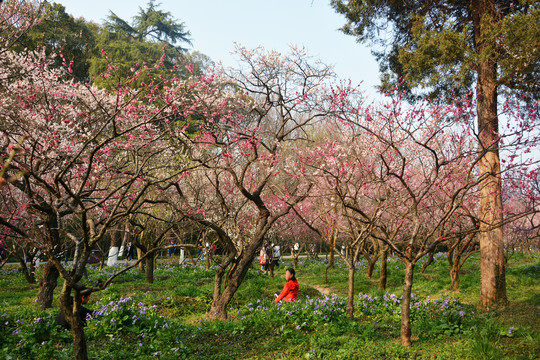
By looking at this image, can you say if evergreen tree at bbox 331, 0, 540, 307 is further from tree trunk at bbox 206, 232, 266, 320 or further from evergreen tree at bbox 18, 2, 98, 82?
evergreen tree at bbox 18, 2, 98, 82

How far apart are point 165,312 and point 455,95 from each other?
9.15 meters

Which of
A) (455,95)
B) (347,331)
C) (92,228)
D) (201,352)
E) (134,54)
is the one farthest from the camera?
(134,54)

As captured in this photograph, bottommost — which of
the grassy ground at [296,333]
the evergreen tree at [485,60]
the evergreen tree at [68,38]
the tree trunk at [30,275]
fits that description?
the tree trunk at [30,275]

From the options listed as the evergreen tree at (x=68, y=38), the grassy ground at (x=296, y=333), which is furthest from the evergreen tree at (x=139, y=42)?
the grassy ground at (x=296, y=333)

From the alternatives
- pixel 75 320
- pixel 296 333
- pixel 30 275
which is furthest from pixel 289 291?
pixel 30 275

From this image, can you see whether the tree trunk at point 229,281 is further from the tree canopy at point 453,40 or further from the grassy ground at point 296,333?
the tree canopy at point 453,40

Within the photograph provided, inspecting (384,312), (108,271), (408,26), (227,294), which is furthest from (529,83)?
(108,271)

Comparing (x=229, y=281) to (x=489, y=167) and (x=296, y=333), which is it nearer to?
(x=296, y=333)

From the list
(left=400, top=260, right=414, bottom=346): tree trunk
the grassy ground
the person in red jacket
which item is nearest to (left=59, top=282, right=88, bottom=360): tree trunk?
the grassy ground

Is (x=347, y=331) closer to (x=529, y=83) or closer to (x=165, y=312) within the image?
(x=165, y=312)

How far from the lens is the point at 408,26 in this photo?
10.5 metres

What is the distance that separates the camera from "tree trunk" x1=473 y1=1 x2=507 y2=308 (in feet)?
26.9

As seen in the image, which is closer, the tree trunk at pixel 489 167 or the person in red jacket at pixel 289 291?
the tree trunk at pixel 489 167

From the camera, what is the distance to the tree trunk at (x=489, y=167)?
8188 mm
